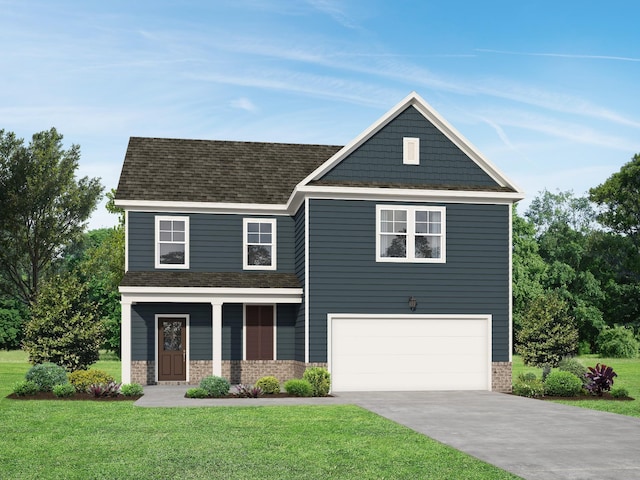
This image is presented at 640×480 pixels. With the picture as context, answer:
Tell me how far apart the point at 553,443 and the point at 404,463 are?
3.55 meters

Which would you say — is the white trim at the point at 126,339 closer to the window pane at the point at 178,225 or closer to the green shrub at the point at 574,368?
the window pane at the point at 178,225

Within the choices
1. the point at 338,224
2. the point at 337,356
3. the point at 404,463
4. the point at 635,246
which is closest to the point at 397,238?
the point at 338,224

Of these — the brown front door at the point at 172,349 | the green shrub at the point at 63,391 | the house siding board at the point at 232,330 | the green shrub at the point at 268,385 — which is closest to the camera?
the green shrub at the point at 63,391

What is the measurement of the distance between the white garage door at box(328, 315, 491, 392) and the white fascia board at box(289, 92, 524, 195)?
4.53 meters

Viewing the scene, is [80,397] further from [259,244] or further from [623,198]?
[623,198]

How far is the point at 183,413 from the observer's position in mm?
18516

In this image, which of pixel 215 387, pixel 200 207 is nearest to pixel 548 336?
pixel 200 207

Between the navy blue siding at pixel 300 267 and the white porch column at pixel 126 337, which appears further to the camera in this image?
the navy blue siding at pixel 300 267

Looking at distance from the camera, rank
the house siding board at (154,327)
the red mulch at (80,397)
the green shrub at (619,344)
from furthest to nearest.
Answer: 1. the green shrub at (619,344)
2. the house siding board at (154,327)
3. the red mulch at (80,397)

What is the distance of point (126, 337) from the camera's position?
83.8 feet

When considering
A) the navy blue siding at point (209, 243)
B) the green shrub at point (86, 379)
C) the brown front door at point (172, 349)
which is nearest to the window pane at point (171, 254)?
the navy blue siding at point (209, 243)

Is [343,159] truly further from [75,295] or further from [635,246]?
[635,246]

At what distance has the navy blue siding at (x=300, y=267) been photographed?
25906 mm

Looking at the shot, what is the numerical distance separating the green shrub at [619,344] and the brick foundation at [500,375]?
31.5 meters
